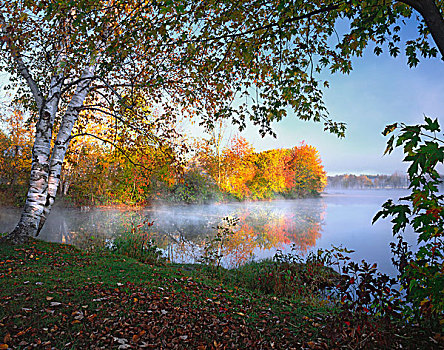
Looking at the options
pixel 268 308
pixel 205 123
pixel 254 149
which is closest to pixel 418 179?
pixel 268 308

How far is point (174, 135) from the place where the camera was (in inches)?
307

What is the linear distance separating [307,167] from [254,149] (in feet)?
52.4

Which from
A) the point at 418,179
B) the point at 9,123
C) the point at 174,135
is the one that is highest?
the point at 9,123

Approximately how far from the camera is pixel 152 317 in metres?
3.24

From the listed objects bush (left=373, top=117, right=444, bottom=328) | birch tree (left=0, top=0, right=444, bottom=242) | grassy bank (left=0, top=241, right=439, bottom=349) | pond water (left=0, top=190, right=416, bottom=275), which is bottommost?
pond water (left=0, top=190, right=416, bottom=275)

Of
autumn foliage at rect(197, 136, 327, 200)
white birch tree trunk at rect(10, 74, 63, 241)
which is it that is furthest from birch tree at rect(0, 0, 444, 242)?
autumn foliage at rect(197, 136, 327, 200)

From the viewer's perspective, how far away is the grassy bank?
108 inches

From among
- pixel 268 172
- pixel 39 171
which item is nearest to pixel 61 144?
pixel 39 171

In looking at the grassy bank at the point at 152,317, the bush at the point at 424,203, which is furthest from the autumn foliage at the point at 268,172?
the bush at the point at 424,203

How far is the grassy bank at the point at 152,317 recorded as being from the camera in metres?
2.75

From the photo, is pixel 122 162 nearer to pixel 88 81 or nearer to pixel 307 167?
pixel 88 81

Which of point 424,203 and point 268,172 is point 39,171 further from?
point 268,172

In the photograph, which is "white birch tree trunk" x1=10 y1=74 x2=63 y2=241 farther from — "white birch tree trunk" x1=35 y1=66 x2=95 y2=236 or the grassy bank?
the grassy bank

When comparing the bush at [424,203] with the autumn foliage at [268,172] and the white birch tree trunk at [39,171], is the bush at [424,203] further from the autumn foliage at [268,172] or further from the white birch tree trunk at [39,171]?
the autumn foliage at [268,172]
